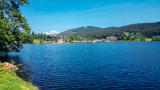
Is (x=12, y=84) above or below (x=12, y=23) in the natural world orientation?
below

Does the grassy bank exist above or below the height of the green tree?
below

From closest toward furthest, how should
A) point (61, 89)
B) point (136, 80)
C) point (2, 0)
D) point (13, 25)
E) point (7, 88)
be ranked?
point (7, 88) < point (61, 89) < point (136, 80) < point (2, 0) < point (13, 25)

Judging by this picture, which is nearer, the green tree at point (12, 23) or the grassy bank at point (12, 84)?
the grassy bank at point (12, 84)

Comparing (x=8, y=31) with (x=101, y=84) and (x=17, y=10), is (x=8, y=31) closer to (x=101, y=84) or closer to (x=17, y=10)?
(x=17, y=10)

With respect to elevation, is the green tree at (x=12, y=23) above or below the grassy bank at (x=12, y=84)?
above

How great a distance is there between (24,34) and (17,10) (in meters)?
8.36

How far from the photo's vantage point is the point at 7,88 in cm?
1697

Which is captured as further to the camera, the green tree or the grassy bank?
the green tree

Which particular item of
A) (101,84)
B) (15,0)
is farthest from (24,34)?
(101,84)

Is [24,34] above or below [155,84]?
above

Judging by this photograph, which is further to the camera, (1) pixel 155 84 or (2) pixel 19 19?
(2) pixel 19 19

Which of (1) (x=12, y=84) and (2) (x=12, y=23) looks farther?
(2) (x=12, y=23)

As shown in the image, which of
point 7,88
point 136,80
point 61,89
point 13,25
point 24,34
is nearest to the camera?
point 7,88

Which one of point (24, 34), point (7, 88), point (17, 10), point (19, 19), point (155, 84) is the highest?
point (17, 10)
